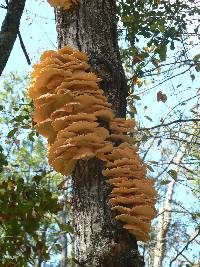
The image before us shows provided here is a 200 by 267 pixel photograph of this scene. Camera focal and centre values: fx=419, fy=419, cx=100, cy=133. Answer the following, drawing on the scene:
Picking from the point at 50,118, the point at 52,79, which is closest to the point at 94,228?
the point at 50,118

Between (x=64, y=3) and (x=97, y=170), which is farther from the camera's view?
(x=64, y=3)

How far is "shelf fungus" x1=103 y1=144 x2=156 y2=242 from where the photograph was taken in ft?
7.63

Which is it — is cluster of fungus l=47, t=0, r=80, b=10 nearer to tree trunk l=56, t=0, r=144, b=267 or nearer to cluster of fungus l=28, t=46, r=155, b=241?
tree trunk l=56, t=0, r=144, b=267

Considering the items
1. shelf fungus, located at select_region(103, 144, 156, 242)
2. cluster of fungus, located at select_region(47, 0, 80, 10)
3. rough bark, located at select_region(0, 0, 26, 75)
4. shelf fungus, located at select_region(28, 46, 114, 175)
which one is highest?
rough bark, located at select_region(0, 0, 26, 75)

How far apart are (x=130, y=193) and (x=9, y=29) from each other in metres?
2.09

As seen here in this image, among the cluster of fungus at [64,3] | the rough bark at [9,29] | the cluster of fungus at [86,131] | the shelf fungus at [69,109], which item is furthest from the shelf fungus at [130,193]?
the rough bark at [9,29]

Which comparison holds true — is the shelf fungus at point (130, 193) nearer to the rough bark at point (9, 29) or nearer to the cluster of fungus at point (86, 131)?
the cluster of fungus at point (86, 131)

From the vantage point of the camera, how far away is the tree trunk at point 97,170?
2268 mm

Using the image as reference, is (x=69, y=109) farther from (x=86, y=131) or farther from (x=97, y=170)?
(x=97, y=170)

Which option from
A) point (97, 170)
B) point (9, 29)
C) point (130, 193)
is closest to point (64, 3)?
point (9, 29)

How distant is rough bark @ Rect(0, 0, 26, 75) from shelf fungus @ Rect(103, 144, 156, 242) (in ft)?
5.00

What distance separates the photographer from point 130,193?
2.41 metres

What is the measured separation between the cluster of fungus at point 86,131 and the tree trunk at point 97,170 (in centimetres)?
7

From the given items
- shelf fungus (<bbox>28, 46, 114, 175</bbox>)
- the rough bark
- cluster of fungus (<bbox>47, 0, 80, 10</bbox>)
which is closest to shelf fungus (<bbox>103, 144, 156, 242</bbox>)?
shelf fungus (<bbox>28, 46, 114, 175</bbox>)
